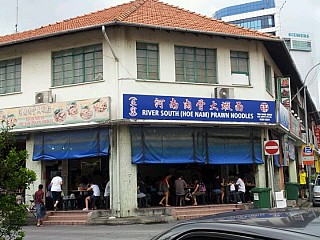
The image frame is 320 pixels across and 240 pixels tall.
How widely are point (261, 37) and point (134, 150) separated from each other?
7.50 metres

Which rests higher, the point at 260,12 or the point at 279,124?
the point at 260,12

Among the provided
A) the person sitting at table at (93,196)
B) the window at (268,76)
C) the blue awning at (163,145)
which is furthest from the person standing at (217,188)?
the person sitting at table at (93,196)

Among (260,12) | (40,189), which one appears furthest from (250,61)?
(260,12)

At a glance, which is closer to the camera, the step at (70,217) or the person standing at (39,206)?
the person standing at (39,206)

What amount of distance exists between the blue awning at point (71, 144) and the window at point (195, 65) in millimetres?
4201

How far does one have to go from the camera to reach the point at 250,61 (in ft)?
69.1

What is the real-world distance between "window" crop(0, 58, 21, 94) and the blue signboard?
6273 millimetres

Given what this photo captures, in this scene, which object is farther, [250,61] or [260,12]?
[260,12]

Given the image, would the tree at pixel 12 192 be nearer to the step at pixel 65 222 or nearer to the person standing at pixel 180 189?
the step at pixel 65 222

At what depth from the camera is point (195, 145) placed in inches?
767

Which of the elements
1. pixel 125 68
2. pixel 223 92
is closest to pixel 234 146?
pixel 223 92

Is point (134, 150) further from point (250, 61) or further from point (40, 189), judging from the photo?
point (250, 61)

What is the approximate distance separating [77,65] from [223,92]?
637 centimetres

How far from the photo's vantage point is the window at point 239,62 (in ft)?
68.4
